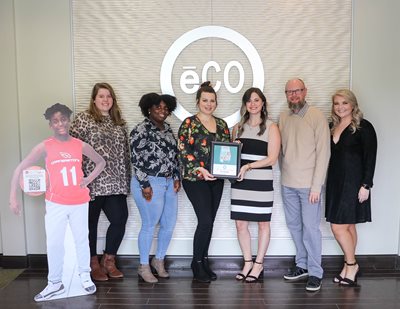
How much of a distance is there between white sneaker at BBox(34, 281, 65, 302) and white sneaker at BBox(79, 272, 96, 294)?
169mm

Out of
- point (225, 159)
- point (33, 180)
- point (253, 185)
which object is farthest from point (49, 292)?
point (253, 185)

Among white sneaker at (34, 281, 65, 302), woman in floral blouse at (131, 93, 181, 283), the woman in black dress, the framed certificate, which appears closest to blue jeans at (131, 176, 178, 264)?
woman in floral blouse at (131, 93, 181, 283)

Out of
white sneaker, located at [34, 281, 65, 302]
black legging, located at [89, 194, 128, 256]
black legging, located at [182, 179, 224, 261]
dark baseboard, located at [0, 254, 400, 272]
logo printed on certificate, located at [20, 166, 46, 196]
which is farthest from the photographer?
dark baseboard, located at [0, 254, 400, 272]

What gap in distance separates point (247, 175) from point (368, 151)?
1013 millimetres

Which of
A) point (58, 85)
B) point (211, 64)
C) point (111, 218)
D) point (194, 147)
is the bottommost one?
point (111, 218)

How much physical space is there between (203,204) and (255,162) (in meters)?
0.57

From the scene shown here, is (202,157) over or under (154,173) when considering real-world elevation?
over

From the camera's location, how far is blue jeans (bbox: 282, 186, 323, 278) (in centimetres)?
353

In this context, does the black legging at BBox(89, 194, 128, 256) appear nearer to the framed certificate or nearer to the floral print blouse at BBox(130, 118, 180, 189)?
the floral print blouse at BBox(130, 118, 180, 189)

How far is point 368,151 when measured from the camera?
3.45 meters

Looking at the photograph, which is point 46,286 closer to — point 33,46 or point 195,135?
point 195,135

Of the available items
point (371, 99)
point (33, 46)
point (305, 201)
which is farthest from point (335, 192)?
point (33, 46)

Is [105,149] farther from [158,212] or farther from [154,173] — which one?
[158,212]

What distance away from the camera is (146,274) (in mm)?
3711
